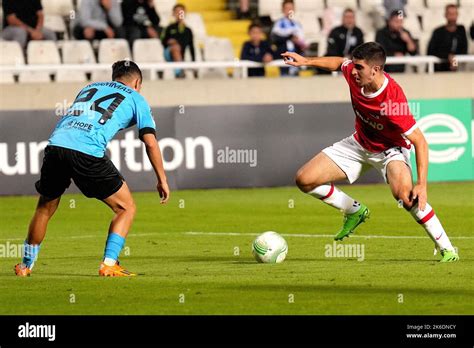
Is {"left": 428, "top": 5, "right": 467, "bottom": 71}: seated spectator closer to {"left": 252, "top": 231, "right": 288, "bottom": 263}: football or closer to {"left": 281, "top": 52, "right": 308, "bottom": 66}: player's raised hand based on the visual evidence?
{"left": 281, "top": 52, "right": 308, "bottom": 66}: player's raised hand

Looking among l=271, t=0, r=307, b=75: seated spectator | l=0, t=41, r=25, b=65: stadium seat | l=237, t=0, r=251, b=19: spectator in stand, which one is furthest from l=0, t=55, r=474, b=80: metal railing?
l=237, t=0, r=251, b=19: spectator in stand

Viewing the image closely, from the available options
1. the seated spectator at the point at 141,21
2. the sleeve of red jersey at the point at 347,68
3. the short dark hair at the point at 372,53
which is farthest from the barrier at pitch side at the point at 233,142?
the short dark hair at the point at 372,53

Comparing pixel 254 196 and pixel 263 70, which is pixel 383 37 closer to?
pixel 263 70

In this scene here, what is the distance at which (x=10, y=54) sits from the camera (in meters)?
25.1

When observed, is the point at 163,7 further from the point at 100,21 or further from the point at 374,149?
the point at 374,149

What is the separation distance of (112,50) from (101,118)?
1271 centimetres

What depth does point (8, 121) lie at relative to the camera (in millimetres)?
23266

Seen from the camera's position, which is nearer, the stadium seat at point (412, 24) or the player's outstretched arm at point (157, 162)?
the player's outstretched arm at point (157, 162)

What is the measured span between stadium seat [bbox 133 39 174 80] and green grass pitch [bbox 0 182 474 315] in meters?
3.49

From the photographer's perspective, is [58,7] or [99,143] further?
[58,7]

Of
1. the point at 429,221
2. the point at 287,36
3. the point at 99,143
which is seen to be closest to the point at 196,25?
the point at 287,36

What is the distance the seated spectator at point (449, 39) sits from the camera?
25.6m

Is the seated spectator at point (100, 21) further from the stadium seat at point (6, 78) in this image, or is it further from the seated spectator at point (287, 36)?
the seated spectator at point (287, 36)

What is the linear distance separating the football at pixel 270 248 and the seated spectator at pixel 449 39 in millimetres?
12109
